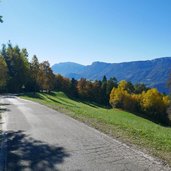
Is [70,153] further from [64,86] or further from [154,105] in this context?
[64,86]

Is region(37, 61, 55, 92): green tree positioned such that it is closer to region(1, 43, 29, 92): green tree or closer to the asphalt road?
region(1, 43, 29, 92): green tree

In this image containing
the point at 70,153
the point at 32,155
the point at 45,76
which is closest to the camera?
the point at 32,155

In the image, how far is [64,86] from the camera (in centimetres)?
13362

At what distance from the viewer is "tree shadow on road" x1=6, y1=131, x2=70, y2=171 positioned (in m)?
9.89

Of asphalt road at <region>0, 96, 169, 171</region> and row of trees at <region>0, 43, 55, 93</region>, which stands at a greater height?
row of trees at <region>0, 43, 55, 93</region>

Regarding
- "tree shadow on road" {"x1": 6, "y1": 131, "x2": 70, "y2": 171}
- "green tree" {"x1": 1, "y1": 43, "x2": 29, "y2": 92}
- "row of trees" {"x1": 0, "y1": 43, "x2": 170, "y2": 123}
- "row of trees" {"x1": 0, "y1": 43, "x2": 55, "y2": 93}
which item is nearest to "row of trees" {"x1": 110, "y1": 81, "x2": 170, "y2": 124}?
"row of trees" {"x1": 0, "y1": 43, "x2": 170, "y2": 123}

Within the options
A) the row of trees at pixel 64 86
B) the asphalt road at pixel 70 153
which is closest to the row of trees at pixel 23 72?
the row of trees at pixel 64 86

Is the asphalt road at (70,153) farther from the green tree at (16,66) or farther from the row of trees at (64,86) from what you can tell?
the green tree at (16,66)

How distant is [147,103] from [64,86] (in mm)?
38440

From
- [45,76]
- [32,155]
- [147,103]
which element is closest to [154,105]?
[147,103]

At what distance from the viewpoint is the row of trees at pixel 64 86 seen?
289 feet

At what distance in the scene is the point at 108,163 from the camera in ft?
33.1

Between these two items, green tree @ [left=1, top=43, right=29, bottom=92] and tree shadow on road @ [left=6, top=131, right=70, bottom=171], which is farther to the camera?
green tree @ [left=1, top=43, right=29, bottom=92]

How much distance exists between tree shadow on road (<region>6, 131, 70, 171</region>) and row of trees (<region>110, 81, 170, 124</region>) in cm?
8718
